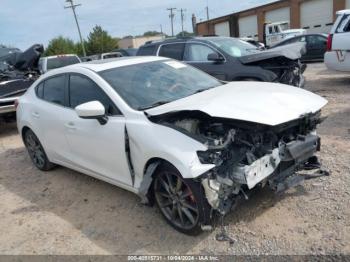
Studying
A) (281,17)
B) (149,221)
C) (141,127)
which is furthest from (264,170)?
(281,17)

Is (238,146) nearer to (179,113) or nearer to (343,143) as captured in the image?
(179,113)

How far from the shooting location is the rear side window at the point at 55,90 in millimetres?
4922

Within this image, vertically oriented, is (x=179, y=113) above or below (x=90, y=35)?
below

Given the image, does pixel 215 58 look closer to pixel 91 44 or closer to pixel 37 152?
pixel 37 152

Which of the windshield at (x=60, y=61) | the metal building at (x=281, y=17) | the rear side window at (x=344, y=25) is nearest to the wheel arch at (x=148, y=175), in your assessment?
the rear side window at (x=344, y=25)

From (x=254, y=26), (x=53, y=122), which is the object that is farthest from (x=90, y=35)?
(x=53, y=122)

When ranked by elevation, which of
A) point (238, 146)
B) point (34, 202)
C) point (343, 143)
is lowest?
point (34, 202)

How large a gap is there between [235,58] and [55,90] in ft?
13.4

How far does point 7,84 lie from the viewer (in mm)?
9117

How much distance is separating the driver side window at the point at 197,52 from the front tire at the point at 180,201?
516cm

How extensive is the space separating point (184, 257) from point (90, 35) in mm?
61219

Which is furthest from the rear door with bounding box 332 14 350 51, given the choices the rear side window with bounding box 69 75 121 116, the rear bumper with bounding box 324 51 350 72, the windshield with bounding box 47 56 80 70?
the windshield with bounding box 47 56 80 70

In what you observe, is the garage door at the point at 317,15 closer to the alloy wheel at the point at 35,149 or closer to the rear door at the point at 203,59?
the rear door at the point at 203,59

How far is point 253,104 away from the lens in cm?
349
